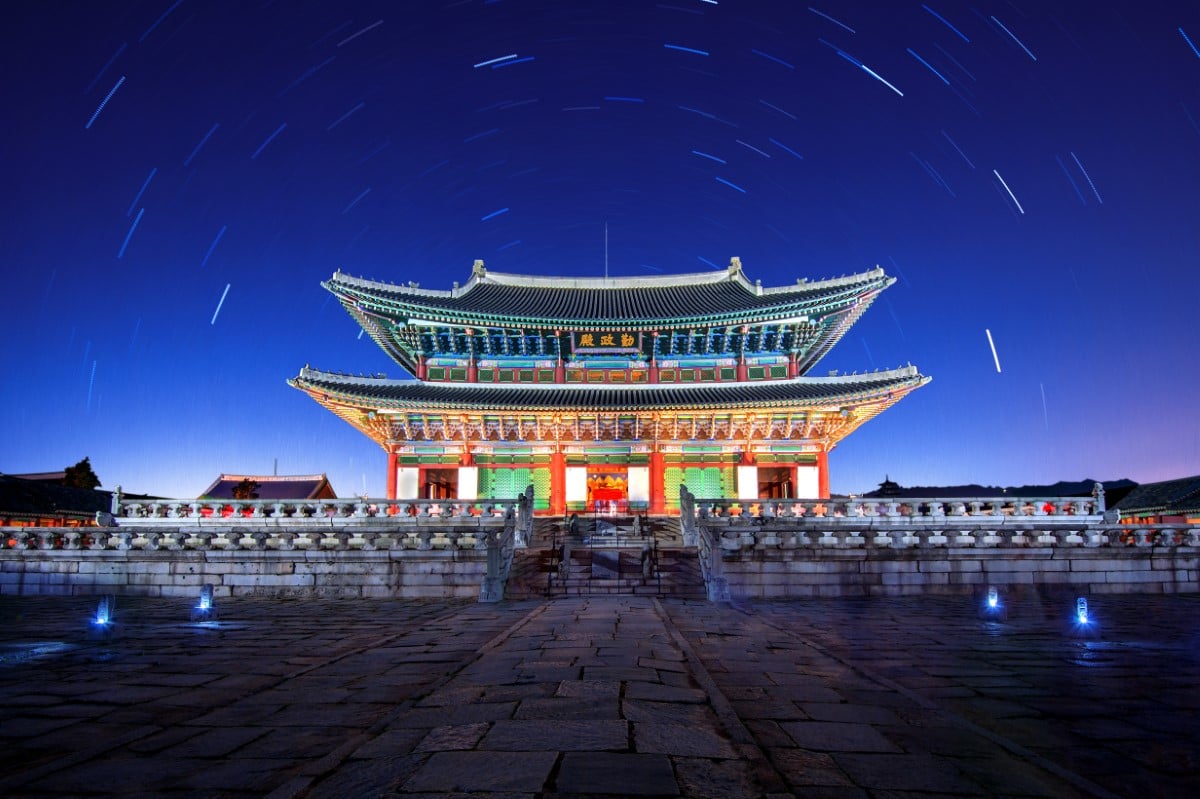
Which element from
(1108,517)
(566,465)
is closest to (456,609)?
(566,465)

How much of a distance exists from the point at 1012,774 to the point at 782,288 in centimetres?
2960

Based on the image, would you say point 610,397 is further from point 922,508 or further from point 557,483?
point 922,508

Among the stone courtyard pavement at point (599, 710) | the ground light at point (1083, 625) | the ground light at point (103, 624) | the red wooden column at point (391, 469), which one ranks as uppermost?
the red wooden column at point (391, 469)

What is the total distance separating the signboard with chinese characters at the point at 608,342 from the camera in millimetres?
31562

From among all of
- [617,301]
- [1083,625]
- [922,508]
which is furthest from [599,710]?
[617,301]

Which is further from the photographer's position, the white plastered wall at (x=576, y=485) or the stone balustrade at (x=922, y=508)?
the white plastered wall at (x=576, y=485)

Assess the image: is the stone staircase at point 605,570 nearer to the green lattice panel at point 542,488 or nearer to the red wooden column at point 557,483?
the red wooden column at point 557,483

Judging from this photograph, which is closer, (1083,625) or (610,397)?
(1083,625)

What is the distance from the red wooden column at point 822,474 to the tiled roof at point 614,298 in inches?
246

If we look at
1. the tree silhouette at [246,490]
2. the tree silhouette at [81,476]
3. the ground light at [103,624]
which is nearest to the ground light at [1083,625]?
the ground light at [103,624]

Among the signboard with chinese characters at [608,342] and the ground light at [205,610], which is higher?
the signboard with chinese characters at [608,342]

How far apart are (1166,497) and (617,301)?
31.1 metres

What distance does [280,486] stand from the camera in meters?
48.1

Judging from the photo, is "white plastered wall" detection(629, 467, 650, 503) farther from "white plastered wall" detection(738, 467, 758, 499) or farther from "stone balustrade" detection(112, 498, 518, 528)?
"stone balustrade" detection(112, 498, 518, 528)
